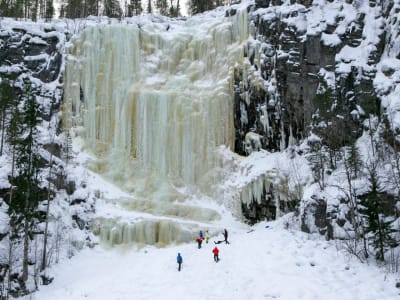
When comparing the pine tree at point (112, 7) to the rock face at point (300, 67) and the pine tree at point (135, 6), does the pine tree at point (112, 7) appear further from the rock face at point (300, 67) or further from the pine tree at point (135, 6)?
the rock face at point (300, 67)

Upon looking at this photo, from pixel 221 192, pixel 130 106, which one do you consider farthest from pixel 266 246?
pixel 130 106

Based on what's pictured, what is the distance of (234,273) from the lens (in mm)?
16594

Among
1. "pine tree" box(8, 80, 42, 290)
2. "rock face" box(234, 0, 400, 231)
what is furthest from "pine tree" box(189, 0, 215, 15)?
"pine tree" box(8, 80, 42, 290)

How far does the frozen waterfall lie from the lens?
96.3ft

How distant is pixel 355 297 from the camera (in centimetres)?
1323

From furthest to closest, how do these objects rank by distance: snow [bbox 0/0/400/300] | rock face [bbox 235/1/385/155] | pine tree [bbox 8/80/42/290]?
rock face [bbox 235/1/385/155], pine tree [bbox 8/80/42/290], snow [bbox 0/0/400/300]

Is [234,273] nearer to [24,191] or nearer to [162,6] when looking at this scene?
[24,191]

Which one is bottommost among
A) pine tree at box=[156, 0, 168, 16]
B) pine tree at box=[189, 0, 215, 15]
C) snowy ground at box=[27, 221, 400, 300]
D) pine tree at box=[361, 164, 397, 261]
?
snowy ground at box=[27, 221, 400, 300]

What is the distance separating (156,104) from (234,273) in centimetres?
1727

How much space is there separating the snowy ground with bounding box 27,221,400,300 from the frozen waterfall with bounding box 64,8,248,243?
5.80 metres

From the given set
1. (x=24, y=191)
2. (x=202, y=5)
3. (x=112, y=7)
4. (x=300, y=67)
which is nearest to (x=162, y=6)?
(x=112, y=7)

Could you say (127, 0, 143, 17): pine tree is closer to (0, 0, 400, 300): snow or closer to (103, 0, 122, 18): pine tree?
(103, 0, 122, 18): pine tree

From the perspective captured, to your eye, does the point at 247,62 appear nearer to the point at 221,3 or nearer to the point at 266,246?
the point at 266,246

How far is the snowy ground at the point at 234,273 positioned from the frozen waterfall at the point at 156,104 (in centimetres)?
580
